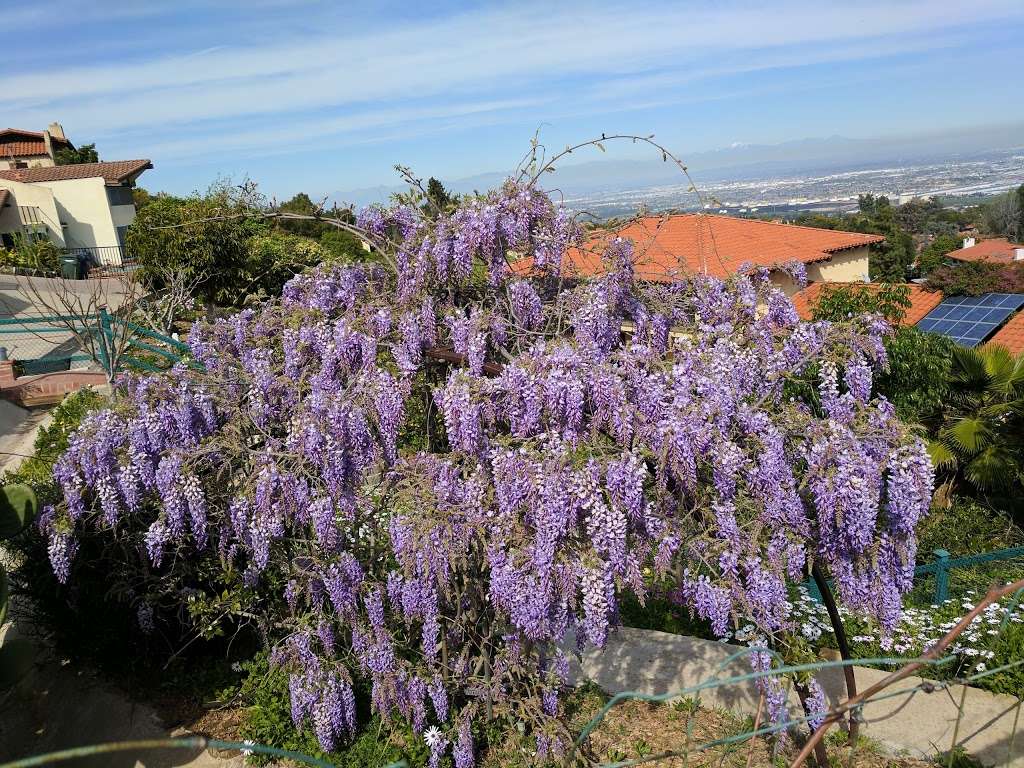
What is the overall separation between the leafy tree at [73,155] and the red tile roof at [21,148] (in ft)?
2.37

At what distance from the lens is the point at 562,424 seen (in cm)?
362

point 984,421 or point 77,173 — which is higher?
point 77,173

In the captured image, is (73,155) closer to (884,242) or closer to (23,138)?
(23,138)

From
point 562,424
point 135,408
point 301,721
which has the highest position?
point 135,408

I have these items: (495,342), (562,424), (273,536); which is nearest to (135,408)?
(273,536)

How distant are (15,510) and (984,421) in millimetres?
10421

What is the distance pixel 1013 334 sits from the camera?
14695mm

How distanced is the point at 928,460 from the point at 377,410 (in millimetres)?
2754

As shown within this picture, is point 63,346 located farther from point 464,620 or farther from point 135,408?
point 464,620

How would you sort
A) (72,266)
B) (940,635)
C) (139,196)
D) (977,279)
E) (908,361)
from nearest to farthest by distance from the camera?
1. (940,635)
2. (908,361)
3. (977,279)
4. (72,266)
5. (139,196)

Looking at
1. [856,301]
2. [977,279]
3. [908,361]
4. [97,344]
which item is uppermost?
[97,344]

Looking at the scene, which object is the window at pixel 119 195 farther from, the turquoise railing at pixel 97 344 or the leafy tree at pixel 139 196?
the turquoise railing at pixel 97 344

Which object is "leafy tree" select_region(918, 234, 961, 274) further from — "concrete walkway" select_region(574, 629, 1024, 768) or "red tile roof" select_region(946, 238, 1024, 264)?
"concrete walkway" select_region(574, 629, 1024, 768)

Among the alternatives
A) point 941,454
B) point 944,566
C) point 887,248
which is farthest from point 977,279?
point 887,248
